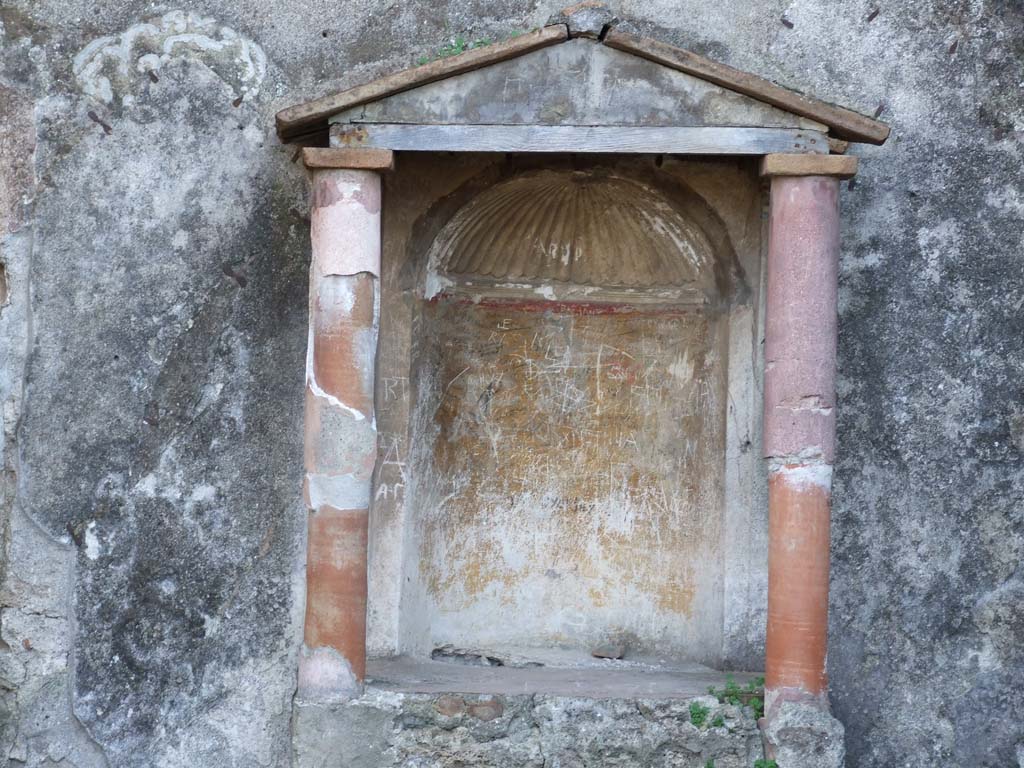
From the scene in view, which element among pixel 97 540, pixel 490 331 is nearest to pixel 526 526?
pixel 490 331

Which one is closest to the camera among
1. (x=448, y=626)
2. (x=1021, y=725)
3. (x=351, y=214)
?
(x=351, y=214)

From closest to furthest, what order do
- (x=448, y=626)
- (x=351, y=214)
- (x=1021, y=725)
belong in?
(x=351, y=214), (x=1021, y=725), (x=448, y=626)

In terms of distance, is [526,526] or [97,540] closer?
[97,540]

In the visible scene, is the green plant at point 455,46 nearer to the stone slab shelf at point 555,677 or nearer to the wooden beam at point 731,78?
the wooden beam at point 731,78

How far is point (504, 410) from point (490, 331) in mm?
404

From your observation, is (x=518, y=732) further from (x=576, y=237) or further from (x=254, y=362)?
(x=576, y=237)

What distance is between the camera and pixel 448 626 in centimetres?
710

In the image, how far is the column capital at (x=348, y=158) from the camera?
19.7 feet

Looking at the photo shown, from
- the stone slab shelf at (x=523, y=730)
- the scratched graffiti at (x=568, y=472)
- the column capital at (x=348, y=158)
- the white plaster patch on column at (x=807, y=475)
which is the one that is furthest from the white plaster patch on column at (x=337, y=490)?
the white plaster patch on column at (x=807, y=475)

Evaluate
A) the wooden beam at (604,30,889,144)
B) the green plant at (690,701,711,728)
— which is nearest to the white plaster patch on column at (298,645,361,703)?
the green plant at (690,701,711,728)

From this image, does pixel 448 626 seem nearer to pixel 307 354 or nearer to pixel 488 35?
pixel 307 354

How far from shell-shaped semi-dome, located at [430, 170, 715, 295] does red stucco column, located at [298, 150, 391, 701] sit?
2.87 ft

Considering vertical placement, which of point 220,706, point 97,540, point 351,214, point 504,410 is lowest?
point 220,706

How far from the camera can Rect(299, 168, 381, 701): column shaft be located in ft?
19.8
